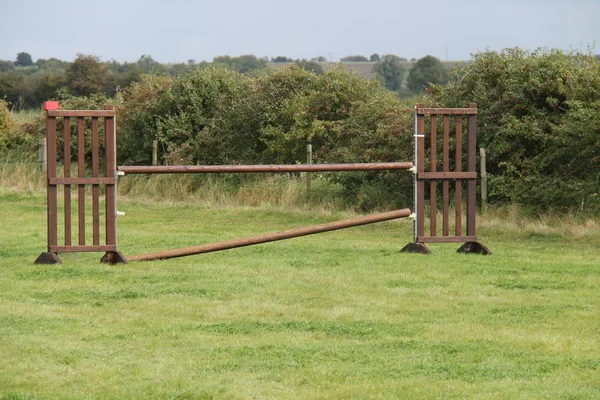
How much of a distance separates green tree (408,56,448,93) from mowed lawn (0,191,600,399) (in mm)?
56021

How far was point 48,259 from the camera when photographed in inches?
498

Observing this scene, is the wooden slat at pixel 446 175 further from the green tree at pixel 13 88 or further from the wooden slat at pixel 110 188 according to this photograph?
the green tree at pixel 13 88

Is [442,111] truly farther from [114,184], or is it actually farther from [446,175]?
[114,184]

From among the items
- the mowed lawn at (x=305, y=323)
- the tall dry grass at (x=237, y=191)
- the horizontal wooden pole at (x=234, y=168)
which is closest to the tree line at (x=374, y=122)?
the tall dry grass at (x=237, y=191)

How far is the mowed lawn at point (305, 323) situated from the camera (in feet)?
22.3

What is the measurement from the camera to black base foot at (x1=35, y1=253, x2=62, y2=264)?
12641 mm

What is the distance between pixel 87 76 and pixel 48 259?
144 feet

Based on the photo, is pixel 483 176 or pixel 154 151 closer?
pixel 483 176

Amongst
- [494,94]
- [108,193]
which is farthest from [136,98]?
[108,193]

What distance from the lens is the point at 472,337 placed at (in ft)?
27.3

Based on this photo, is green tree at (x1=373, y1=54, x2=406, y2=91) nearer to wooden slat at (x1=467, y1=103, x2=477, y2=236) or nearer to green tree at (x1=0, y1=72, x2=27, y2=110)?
green tree at (x1=0, y1=72, x2=27, y2=110)

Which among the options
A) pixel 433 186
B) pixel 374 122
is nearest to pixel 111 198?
pixel 433 186

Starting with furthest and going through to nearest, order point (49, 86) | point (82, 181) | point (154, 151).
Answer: point (49, 86) → point (154, 151) → point (82, 181)

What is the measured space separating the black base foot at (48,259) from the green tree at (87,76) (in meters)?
42.3
